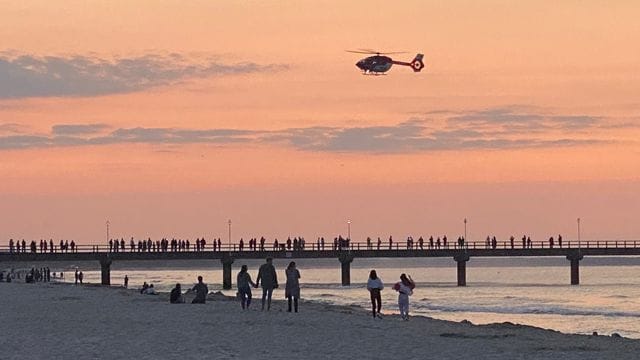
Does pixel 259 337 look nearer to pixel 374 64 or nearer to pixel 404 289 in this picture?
pixel 404 289

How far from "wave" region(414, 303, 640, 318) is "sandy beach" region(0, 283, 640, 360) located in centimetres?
2511

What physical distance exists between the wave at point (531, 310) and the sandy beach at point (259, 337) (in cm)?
2511

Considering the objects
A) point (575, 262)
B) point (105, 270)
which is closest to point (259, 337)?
point (105, 270)

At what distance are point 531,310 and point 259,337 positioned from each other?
3847cm

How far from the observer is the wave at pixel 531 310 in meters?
61.4

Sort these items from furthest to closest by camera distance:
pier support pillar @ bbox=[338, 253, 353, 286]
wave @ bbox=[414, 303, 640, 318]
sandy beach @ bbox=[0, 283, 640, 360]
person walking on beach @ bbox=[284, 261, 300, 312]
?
1. pier support pillar @ bbox=[338, 253, 353, 286]
2. wave @ bbox=[414, 303, 640, 318]
3. person walking on beach @ bbox=[284, 261, 300, 312]
4. sandy beach @ bbox=[0, 283, 640, 360]

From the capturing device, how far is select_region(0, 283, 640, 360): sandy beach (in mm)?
24058

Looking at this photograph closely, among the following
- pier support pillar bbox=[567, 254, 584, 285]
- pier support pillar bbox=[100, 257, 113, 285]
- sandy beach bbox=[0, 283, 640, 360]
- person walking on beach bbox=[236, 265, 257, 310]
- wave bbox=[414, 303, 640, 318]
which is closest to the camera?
sandy beach bbox=[0, 283, 640, 360]

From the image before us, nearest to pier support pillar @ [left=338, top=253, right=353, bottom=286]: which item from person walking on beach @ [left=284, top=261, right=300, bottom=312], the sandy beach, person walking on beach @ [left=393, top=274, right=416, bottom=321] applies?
the sandy beach

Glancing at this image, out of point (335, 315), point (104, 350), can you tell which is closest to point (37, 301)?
point (335, 315)

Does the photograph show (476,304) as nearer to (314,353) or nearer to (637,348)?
(637,348)

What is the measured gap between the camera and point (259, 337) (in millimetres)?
27469

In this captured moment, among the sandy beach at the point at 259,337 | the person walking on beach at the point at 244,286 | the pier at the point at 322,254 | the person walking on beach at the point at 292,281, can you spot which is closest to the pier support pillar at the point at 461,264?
the pier at the point at 322,254

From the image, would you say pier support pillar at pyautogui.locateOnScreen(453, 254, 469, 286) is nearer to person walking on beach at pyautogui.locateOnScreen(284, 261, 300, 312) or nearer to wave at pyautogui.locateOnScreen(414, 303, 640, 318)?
wave at pyautogui.locateOnScreen(414, 303, 640, 318)
